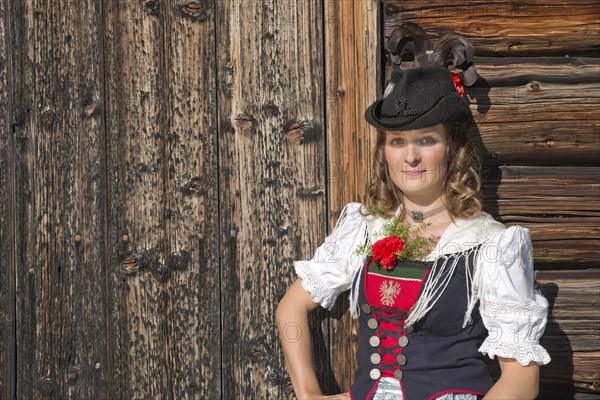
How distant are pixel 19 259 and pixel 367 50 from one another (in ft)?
4.35

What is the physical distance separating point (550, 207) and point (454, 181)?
49 centimetres

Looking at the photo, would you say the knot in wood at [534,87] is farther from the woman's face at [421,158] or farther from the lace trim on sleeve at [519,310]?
the lace trim on sleeve at [519,310]

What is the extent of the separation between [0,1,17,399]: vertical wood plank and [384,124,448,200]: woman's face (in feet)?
4.17

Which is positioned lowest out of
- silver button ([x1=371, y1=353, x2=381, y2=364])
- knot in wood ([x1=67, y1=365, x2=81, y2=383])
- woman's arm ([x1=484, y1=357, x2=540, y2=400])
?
knot in wood ([x1=67, y1=365, x2=81, y2=383])

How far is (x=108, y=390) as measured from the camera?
8.54 ft

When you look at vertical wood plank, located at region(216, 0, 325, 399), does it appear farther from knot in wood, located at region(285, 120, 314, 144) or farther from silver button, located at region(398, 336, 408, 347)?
silver button, located at region(398, 336, 408, 347)

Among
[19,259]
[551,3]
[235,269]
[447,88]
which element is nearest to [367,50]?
[447,88]

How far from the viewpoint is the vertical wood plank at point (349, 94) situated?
2541 millimetres

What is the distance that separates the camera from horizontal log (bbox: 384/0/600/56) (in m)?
2.52

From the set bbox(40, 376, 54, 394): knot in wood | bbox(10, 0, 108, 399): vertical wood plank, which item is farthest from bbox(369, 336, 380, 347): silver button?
bbox(40, 376, 54, 394): knot in wood

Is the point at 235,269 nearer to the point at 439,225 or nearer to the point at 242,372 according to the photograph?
the point at 242,372

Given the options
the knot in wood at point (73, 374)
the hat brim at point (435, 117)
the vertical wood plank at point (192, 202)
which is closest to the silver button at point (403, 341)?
the hat brim at point (435, 117)

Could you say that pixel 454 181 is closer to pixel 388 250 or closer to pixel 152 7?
pixel 388 250

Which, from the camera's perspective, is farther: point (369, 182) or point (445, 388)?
point (369, 182)
